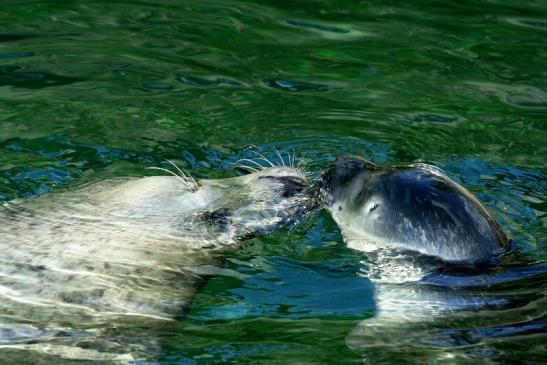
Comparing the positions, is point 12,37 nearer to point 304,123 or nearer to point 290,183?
point 304,123

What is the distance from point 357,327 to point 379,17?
15.9ft

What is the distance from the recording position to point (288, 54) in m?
8.09

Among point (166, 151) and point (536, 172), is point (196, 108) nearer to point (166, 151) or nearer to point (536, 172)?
point (166, 151)

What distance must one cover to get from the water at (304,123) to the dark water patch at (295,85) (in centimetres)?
2

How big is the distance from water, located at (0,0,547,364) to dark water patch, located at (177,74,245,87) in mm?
14

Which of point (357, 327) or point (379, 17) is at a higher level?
point (379, 17)

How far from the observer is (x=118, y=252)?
4805 mm

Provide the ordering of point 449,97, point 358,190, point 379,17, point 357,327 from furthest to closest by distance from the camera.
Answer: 1. point 379,17
2. point 449,97
3. point 358,190
4. point 357,327

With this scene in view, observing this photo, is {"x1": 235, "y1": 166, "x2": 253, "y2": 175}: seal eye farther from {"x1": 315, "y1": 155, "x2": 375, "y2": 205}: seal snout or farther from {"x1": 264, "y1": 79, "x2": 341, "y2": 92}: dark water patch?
{"x1": 264, "y1": 79, "x2": 341, "y2": 92}: dark water patch

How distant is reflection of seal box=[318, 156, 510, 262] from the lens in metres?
4.92

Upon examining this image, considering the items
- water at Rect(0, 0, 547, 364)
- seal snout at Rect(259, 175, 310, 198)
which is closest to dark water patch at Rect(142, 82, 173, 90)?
water at Rect(0, 0, 547, 364)

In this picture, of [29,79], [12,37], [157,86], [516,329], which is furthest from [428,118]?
[12,37]

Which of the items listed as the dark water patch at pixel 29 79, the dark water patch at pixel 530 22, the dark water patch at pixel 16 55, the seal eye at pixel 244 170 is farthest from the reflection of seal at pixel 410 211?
the dark water patch at pixel 530 22

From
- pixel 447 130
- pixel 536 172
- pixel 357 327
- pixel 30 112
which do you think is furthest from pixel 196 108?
pixel 357 327
